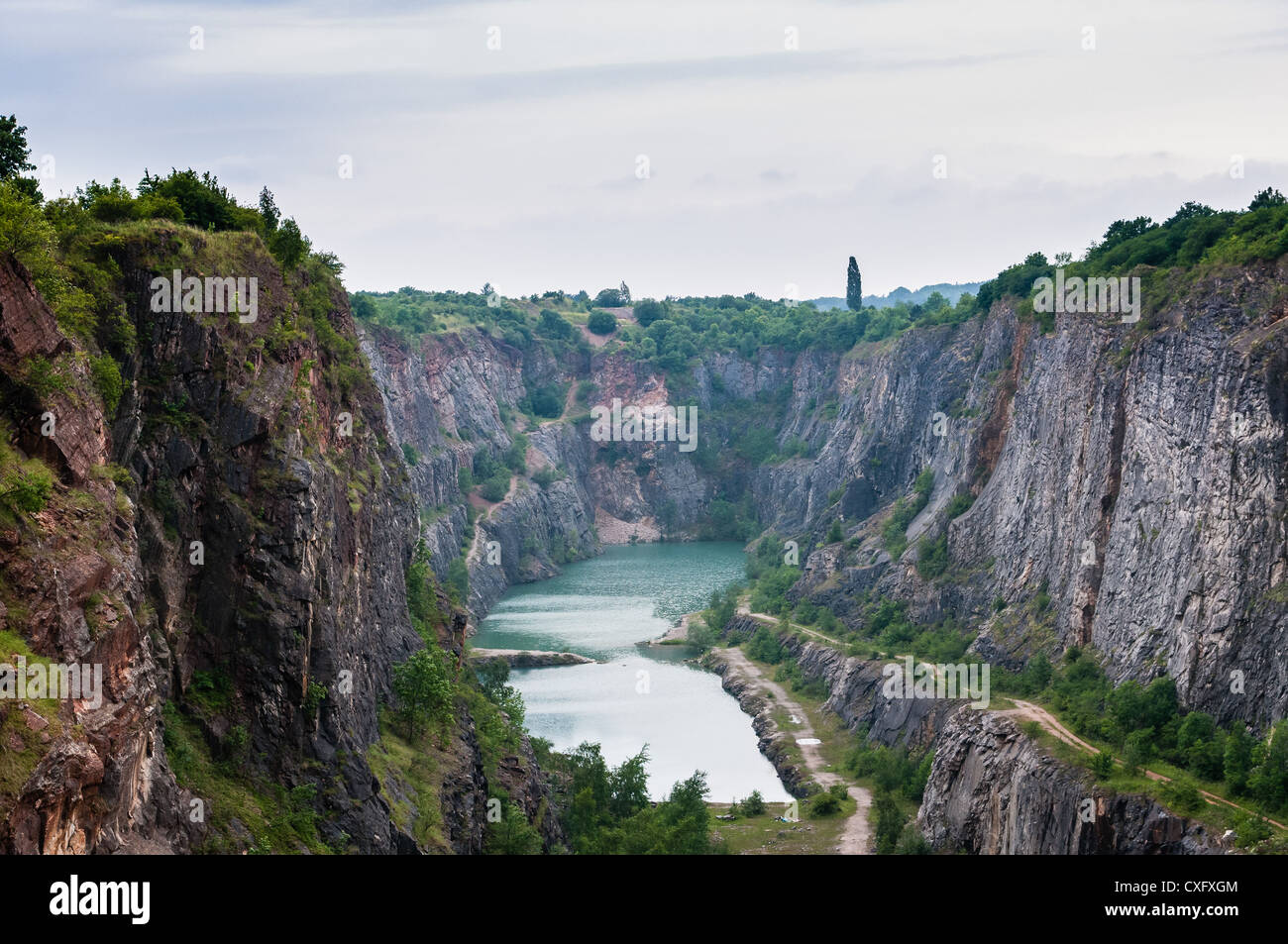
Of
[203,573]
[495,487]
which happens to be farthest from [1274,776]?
[495,487]

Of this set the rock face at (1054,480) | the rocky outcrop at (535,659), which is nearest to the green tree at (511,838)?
the rock face at (1054,480)

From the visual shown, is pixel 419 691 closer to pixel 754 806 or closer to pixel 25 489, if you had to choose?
pixel 754 806

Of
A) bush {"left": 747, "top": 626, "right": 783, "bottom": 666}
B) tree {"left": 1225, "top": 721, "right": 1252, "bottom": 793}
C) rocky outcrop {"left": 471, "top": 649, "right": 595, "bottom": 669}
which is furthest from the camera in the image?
rocky outcrop {"left": 471, "top": 649, "right": 595, "bottom": 669}

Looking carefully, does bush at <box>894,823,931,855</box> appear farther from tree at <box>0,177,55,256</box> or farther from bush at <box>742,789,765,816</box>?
tree at <box>0,177,55,256</box>

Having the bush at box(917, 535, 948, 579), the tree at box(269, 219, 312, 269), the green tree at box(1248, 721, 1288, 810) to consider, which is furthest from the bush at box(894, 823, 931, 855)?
the tree at box(269, 219, 312, 269)

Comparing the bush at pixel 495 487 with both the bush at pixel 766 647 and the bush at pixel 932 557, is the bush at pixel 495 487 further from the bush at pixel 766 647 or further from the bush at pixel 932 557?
the bush at pixel 932 557

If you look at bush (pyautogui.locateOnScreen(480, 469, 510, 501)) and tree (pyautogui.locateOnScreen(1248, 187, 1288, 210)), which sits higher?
tree (pyautogui.locateOnScreen(1248, 187, 1288, 210))
